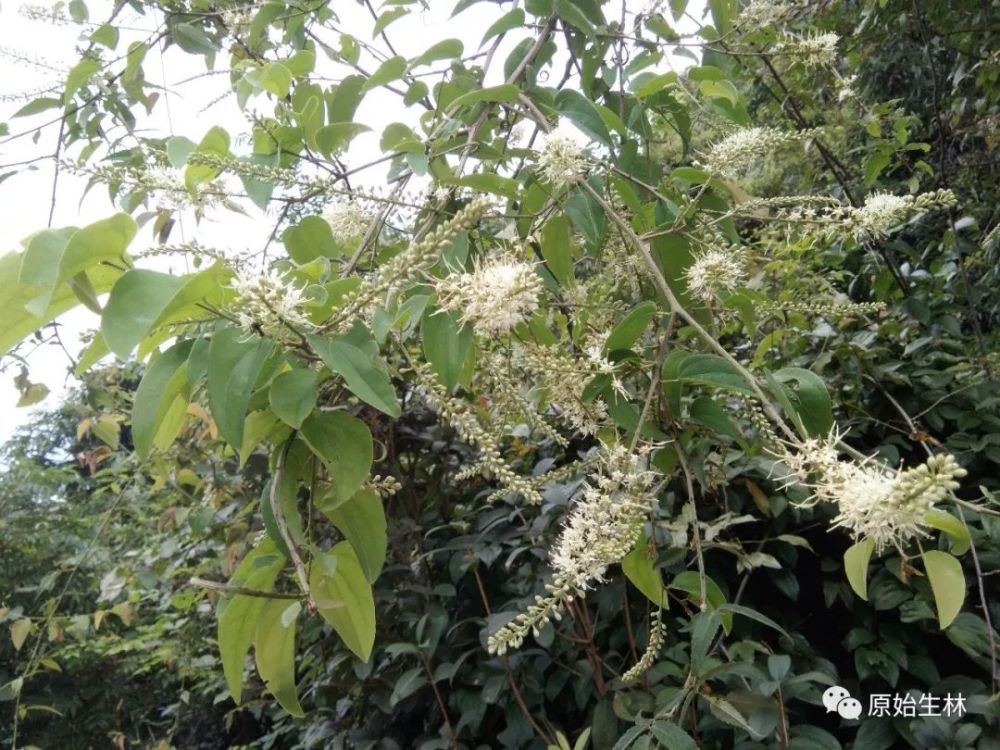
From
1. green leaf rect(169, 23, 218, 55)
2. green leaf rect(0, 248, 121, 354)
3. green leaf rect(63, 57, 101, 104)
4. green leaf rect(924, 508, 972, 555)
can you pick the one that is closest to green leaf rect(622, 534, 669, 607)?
green leaf rect(924, 508, 972, 555)

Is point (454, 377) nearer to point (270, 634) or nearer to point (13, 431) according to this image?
point (270, 634)

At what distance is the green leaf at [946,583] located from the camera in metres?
0.51

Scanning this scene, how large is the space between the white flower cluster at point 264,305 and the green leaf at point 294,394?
0.04 m

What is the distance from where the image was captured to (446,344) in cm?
61

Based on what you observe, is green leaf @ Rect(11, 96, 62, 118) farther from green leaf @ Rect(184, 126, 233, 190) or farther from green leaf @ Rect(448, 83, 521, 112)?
green leaf @ Rect(448, 83, 521, 112)

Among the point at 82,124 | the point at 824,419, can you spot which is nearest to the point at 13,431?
the point at 82,124

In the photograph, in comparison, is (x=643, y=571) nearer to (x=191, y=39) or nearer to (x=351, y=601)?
(x=351, y=601)

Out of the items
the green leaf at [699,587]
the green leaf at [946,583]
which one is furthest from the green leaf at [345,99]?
the green leaf at [946,583]

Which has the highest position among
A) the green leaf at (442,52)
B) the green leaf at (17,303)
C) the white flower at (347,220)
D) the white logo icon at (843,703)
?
the green leaf at (442,52)

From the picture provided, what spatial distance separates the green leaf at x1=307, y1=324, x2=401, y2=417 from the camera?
0.49 m

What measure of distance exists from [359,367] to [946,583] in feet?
1.40

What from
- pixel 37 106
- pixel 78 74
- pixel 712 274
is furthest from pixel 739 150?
pixel 37 106

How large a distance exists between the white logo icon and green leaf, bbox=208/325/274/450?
2.85 feet

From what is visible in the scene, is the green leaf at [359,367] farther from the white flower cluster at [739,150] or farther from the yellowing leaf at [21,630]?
the yellowing leaf at [21,630]
